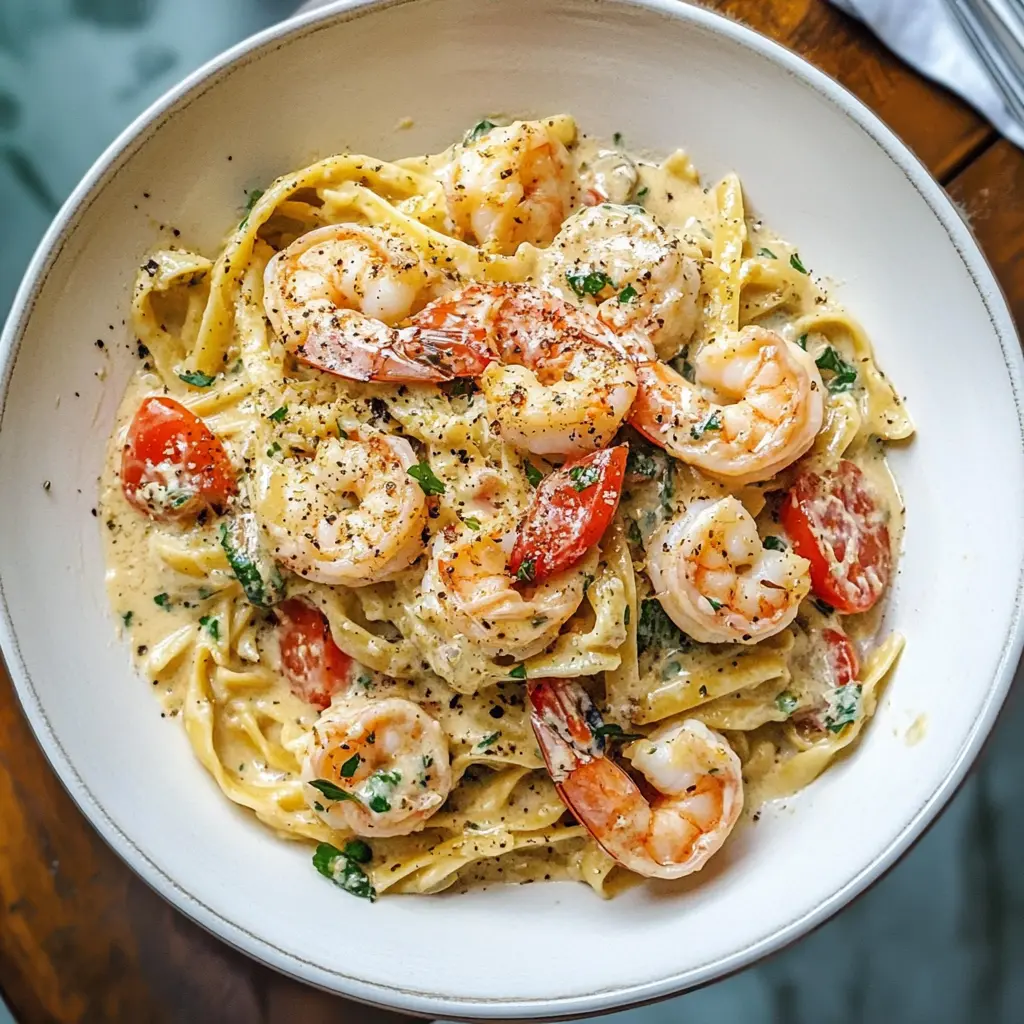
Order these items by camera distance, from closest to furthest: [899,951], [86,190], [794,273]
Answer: [86,190] < [794,273] < [899,951]

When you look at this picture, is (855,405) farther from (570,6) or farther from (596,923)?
(596,923)

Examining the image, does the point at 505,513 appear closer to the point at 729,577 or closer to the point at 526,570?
the point at 526,570

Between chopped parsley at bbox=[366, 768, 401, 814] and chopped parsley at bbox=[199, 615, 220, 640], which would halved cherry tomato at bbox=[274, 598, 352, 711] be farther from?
chopped parsley at bbox=[366, 768, 401, 814]

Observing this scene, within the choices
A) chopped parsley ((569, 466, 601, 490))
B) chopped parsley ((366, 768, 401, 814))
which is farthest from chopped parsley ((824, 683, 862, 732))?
chopped parsley ((366, 768, 401, 814))

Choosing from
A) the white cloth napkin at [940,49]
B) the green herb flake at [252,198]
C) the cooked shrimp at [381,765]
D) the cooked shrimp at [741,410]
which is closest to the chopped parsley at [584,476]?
the cooked shrimp at [741,410]

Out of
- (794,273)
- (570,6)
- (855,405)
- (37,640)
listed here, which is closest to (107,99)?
(570,6)

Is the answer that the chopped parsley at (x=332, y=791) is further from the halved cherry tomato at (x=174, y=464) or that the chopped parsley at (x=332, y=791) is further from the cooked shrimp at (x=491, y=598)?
the halved cherry tomato at (x=174, y=464)
